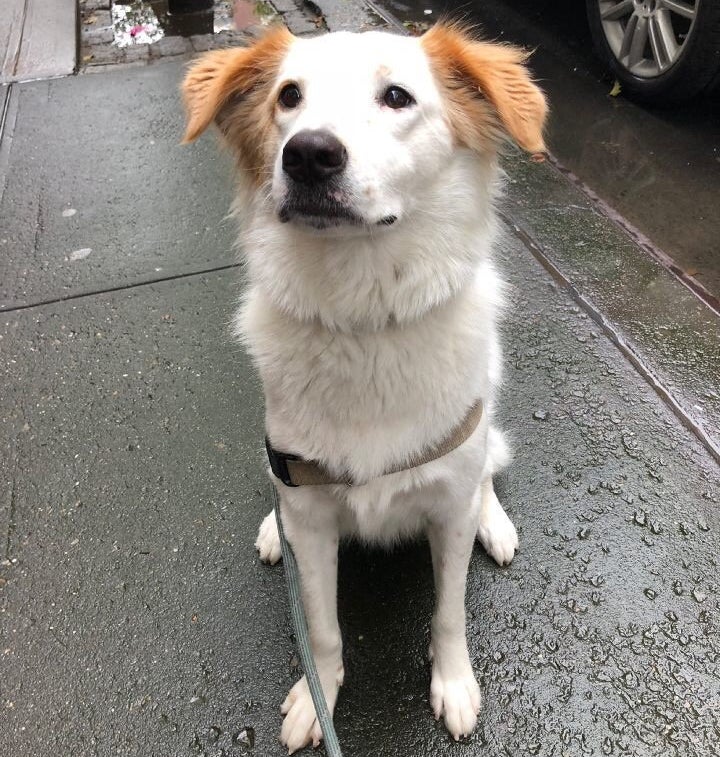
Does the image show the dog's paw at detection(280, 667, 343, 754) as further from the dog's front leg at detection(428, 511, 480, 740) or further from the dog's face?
the dog's face

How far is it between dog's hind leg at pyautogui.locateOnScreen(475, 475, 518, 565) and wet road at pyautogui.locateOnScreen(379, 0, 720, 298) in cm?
166

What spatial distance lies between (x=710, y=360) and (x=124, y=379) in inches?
99.5

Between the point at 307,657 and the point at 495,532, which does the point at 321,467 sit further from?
the point at 495,532

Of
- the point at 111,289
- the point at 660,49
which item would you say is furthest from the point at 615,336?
the point at 111,289

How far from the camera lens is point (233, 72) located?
5.50 feet

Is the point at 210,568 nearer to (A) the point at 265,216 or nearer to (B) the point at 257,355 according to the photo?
(B) the point at 257,355

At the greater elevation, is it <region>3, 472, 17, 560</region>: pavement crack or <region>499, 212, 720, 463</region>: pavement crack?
<region>499, 212, 720, 463</region>: pavement crack

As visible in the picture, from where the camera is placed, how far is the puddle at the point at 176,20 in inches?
225

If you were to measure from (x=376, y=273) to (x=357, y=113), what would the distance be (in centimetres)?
36

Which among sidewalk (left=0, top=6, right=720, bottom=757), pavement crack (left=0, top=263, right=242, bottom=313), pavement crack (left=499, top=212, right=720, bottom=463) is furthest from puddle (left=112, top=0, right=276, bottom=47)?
pavement crack (left=499, top=212, right=720, bottom=463)

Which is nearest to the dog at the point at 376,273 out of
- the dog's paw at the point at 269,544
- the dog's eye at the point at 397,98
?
the dog's eye at the point at 397,98

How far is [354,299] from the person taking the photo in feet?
4.98

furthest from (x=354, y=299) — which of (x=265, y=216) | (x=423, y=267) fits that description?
(x=265, y=216)

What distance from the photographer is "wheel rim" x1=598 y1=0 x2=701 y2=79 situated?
3.67m
